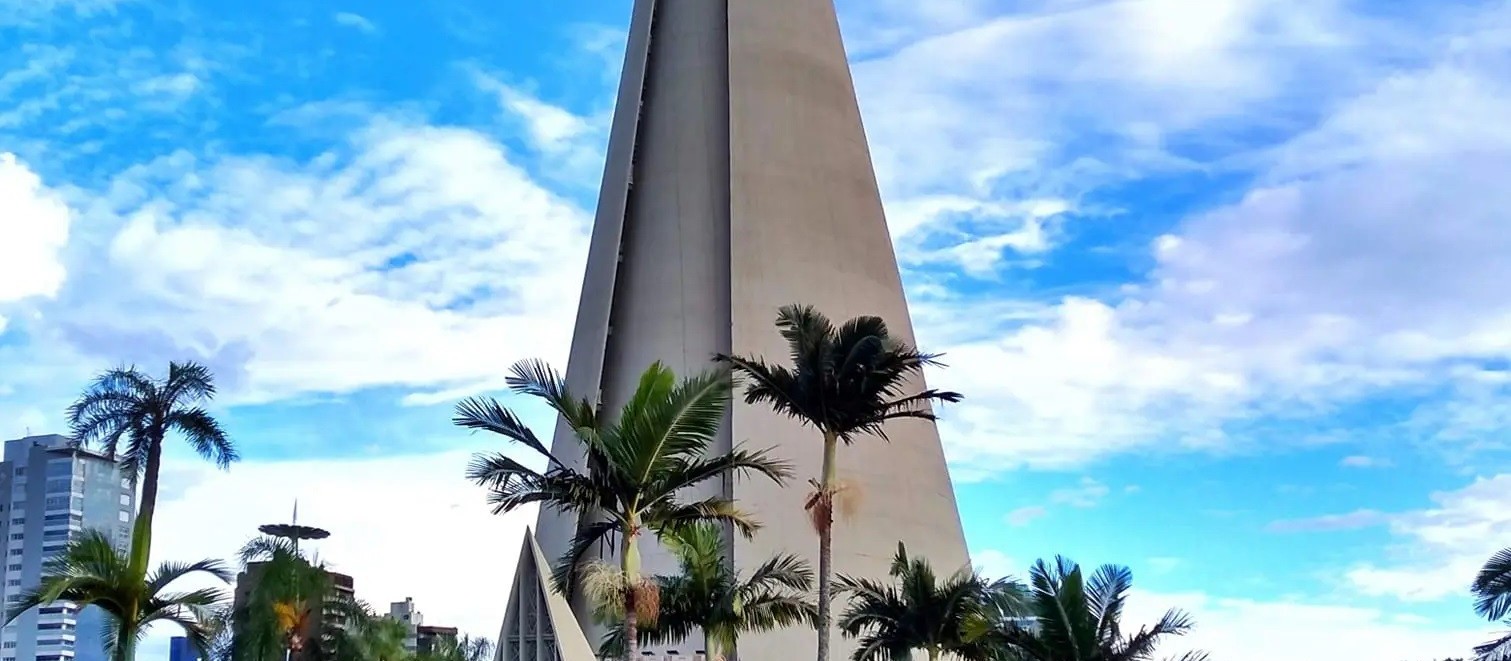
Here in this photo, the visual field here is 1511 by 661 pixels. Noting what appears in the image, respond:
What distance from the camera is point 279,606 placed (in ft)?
78.5

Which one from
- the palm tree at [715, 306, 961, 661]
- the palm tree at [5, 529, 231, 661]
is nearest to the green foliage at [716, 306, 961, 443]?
the palm tree at [715, 306, 961, 661]

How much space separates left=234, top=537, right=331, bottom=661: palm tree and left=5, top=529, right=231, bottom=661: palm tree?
12230mm

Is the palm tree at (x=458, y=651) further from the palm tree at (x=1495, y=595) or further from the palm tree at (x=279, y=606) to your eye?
the palm tree at (x=1495, y=595)

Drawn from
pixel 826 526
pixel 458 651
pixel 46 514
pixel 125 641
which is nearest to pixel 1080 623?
pixel 826 526

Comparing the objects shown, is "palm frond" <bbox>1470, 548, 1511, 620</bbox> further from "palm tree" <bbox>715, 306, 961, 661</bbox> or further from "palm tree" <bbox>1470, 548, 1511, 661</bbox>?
"palm tree" <bbox>715, 306, 961, 661</bbox>

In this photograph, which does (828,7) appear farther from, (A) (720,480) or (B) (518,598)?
(B) (518,598)

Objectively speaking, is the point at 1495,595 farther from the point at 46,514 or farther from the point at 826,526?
the point at 46,514

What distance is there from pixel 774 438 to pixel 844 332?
36.3 feet

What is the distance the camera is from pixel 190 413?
25.6 metres

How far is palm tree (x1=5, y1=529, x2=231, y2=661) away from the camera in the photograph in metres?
11.5

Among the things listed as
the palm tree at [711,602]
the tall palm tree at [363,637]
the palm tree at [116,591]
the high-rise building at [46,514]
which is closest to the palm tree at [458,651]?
the tall palm tree at [363,637]

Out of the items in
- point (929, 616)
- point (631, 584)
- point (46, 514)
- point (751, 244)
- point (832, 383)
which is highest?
point (46, 514)

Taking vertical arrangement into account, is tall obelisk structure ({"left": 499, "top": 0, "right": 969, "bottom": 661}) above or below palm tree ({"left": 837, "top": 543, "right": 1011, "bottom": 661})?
above

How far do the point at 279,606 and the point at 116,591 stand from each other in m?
12.7
